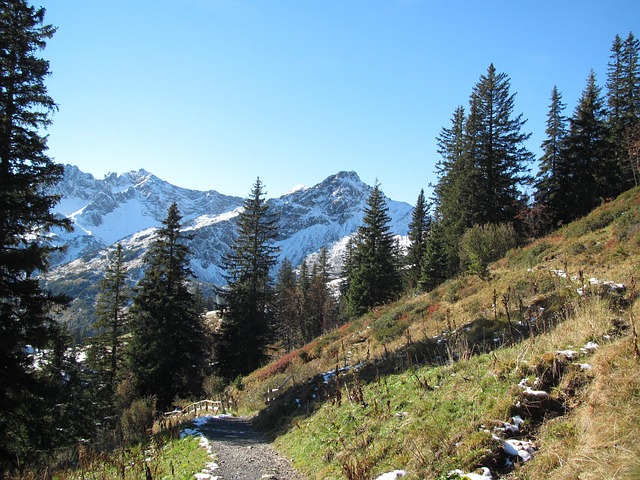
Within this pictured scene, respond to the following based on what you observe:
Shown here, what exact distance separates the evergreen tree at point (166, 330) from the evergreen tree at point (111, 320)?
465cm

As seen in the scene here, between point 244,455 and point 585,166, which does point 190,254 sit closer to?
point 244,455

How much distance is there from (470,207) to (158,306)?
82.9 feet

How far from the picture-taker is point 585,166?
31.1m

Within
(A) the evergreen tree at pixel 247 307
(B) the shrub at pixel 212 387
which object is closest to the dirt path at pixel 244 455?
(B) the shrub at pixel 212 387

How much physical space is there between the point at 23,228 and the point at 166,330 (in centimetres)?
1407

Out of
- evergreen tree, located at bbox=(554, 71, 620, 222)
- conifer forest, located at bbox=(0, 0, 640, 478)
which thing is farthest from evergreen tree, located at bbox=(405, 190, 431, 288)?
evergreen tree, located at bbox=(554, 71, 620, 222)

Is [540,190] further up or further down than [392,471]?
further up

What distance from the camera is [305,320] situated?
52406mm

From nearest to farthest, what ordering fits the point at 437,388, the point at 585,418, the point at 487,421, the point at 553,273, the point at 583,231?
the point at 585,418 → the point at 487,421 → the point at 437,388 → the point at 553,273 → the point at 583,231

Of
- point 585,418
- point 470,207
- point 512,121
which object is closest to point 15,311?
point 585,418

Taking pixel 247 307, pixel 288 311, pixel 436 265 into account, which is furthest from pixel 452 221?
pixel 288 311

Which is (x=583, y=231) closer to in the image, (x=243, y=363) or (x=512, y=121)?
(x=512, y=121)

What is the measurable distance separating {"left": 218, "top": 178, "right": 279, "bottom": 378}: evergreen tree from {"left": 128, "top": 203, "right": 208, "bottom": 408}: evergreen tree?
3.98 meters

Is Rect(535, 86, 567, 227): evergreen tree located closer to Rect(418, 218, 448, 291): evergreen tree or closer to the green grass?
Rect(418, 218, 448, 291): evergreen tree
